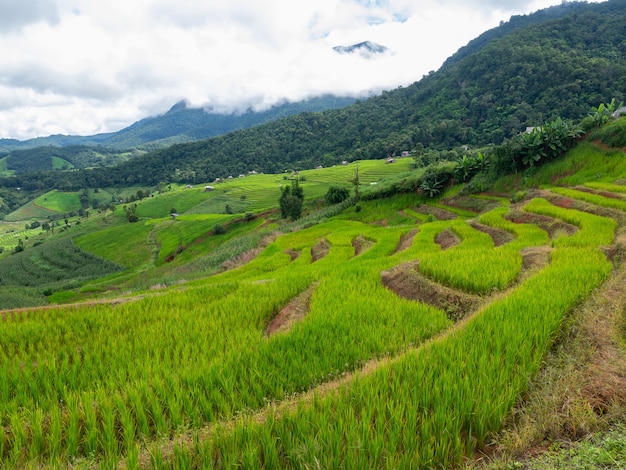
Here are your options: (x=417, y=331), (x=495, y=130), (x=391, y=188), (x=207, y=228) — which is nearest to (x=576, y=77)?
(x=495, y=130)

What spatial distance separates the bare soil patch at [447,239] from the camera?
1888 centimetres

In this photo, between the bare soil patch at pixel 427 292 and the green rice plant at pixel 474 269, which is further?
the green rice plant at pixel 474 269

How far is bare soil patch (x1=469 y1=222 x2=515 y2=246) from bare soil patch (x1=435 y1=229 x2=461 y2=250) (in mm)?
1787

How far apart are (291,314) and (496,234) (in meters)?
15.1

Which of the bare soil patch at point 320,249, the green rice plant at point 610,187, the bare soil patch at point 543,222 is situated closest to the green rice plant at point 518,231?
the bare soil patch at point 543,222

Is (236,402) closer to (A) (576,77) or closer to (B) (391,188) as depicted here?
(B) (391,188)

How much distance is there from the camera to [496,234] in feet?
61.1

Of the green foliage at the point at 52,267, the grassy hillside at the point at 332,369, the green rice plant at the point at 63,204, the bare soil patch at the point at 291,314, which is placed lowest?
the green foliage at the point at 52,267

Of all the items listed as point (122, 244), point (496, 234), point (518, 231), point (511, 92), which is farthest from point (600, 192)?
point (511, 92)

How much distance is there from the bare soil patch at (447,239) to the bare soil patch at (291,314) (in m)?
11.6

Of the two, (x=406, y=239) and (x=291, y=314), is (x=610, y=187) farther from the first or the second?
(x=291, y=314)

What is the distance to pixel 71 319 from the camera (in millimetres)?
8469

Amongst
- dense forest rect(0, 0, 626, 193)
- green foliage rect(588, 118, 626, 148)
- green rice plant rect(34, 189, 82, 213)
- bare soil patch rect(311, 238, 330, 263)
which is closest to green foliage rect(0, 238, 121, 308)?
bare soil patch rect(311, 238, 330, 263)

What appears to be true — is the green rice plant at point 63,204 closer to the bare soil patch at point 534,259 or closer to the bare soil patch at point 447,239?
the bare soil patch at point 447,239
